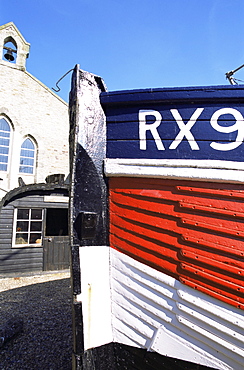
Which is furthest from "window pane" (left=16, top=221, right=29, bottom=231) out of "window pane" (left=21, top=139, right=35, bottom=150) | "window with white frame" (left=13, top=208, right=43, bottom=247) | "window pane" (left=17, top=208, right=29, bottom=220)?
"window pane" (left=21, top=139, right=35, bottom=150)

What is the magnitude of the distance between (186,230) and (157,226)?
226mm

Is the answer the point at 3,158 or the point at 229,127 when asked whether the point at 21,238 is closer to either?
the point at 3,158

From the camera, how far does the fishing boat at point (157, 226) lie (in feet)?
5.61

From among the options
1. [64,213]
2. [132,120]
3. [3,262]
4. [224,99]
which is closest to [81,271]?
[132,120]

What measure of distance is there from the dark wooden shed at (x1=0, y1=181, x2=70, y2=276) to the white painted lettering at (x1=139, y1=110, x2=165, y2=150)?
6739mm

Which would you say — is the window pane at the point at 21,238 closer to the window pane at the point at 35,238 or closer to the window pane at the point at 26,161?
the window pane at the point at 35,238

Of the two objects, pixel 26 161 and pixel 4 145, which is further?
pixel 26 161

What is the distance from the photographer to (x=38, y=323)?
410 centimetres

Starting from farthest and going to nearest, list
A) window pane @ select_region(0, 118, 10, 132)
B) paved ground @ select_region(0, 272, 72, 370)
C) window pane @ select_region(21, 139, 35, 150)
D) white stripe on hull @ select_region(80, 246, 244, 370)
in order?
window pane @ select_region(21, 139, 35, 150), window pane @ select_region(0, 118, 10, 132), paved ground @ select_region(0, 272, 72, 370), white stripe on hull @ select_region(80, 246, 244, 370)

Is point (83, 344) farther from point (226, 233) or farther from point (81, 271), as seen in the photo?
point (226, 233)

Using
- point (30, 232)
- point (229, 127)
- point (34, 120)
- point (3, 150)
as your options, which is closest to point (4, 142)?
point (3, 150)

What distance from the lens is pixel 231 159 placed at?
185 centimetres

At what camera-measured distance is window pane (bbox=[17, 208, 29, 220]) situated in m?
8.16

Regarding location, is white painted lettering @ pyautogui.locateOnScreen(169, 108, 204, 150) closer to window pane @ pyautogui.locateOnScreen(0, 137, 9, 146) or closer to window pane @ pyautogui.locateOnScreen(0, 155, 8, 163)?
window pane @ pyautogui.locateOnScreen(0, 155, 8, 163)
